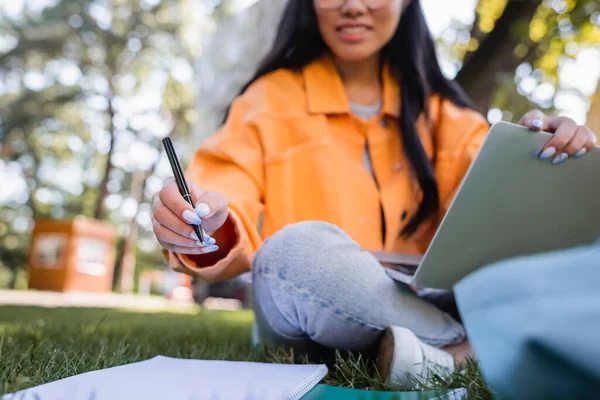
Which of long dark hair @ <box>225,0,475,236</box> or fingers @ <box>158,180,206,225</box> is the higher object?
long dark hair @ <box>225,0,475,236</box>

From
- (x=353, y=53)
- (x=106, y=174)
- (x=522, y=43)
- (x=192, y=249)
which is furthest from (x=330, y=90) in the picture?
(x=106, y=174)

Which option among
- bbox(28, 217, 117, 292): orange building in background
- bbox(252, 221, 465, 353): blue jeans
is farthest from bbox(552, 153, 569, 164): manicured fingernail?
bbox(28, 217, 117, 292): orange building in background

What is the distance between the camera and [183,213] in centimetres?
78

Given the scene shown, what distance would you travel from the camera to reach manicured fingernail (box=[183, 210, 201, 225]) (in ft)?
2.55

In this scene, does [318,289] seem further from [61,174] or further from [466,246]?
[61,174]

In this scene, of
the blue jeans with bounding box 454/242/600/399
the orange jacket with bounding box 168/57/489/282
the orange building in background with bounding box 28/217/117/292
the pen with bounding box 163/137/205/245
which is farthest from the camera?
the orange building in background with bounding box 28/217/117/292

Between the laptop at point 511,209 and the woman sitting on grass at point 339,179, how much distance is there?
0.04 metres

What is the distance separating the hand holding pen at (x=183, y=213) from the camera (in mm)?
785

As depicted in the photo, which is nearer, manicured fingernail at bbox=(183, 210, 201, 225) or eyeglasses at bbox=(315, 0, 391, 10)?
manicured fingernail at bbox=(183, 210, 201, 225)

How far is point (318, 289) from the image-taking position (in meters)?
0.94

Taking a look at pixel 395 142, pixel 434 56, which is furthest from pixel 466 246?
pixel 434 56

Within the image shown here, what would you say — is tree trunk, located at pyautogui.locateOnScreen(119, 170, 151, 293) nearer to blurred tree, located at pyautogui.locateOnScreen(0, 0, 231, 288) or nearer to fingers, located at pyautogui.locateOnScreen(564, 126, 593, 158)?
blurred tree, located at pyautogui.locateOnScreen(0, 0, 231, 288)

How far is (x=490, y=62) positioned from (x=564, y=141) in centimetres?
174

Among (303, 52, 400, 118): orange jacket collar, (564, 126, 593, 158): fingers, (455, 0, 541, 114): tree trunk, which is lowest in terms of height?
(564, 126, 593, 158): fingers
